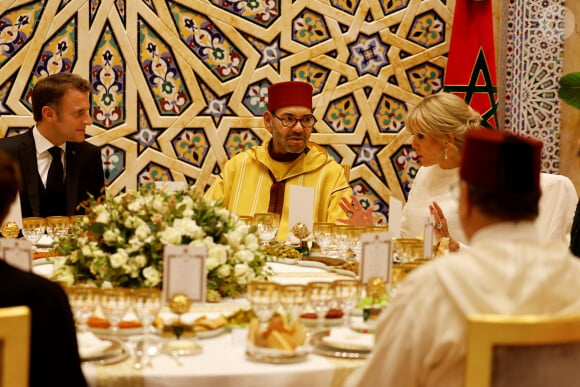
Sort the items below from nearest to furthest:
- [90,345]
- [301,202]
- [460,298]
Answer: [460,298] < [90,345] < [301,202]

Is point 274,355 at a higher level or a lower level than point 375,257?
lower

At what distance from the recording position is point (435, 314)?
1637 mm

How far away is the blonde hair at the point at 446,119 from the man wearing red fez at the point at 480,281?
7.60ft

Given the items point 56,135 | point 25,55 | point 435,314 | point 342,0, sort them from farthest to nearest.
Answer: point 342,0 < point 25,55 < point 56,135 < point 435,314

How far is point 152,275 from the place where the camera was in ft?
8.58

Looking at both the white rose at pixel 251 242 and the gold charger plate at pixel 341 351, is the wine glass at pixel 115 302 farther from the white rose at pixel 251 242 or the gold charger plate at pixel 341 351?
the white rose at pixel 251 242

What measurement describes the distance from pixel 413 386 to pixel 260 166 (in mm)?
3329

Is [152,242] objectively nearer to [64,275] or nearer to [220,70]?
[64,275]

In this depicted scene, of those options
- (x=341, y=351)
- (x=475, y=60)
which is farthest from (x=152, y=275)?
(x=475, y=60)

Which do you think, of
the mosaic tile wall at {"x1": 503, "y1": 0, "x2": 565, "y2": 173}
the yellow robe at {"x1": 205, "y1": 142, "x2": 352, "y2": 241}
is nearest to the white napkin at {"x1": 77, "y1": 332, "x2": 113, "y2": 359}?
the yellow robe at {"x1": 205, "y1": 142, "x2": 352, "y2": 241}

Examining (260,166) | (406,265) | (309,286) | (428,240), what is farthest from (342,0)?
(309,286)

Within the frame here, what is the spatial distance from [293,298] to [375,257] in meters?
0.50

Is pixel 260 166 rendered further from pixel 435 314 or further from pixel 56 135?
pixel 435 314

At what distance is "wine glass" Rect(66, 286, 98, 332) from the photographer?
7.09ft
